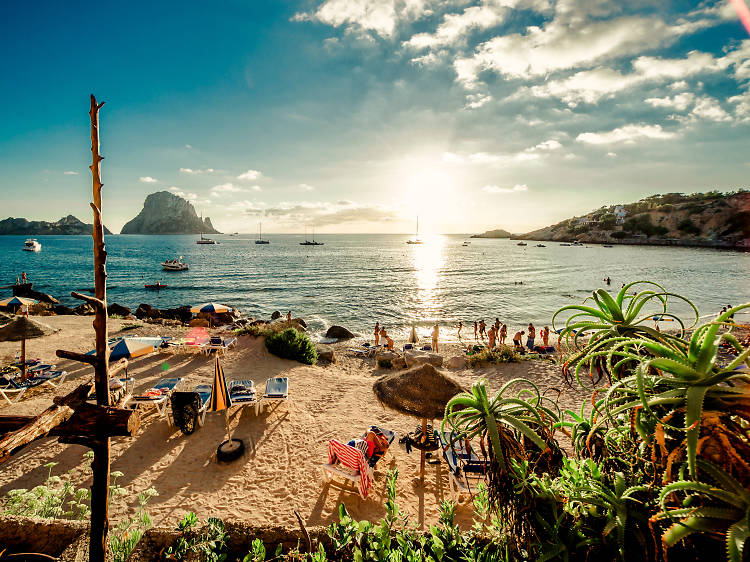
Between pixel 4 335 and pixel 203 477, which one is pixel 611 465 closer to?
pixel 203 477

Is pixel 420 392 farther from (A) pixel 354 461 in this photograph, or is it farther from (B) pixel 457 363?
(B) pixel 457 363

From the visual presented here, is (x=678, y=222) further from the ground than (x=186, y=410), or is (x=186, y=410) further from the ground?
(x=678, y=222)

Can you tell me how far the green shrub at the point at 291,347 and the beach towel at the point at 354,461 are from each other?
27.2 feet

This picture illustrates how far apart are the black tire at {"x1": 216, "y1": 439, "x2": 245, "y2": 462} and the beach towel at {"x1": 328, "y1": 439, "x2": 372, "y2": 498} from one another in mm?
2293

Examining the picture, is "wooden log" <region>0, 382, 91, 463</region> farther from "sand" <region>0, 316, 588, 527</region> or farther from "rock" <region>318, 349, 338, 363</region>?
"rock" <region>318, 349, 338, 363</region>

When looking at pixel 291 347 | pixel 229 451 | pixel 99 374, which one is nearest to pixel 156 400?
pixel 229 451

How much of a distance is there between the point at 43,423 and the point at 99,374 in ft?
2.06

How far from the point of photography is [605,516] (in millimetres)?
2068

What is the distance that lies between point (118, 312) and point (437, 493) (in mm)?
35342

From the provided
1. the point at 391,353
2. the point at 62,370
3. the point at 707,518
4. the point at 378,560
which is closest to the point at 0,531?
the point at 378,560

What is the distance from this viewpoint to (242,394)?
9.20m

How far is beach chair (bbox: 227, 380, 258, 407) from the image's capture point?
8.94 metres

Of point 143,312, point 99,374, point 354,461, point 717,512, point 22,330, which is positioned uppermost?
point 717,512

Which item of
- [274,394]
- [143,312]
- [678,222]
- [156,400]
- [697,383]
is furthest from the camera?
[678,222]
